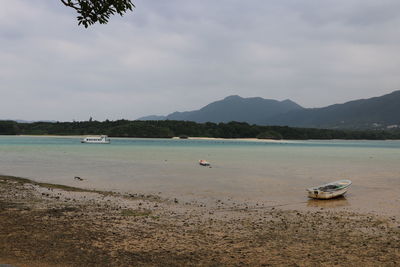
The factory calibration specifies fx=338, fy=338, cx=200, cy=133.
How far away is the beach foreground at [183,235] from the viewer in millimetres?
8992

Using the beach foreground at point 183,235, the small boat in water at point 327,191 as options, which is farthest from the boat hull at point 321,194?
the beach foreground at point 183,235

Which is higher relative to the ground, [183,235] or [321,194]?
[183,235]

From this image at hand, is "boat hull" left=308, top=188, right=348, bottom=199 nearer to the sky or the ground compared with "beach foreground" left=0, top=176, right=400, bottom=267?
nearer to the ground

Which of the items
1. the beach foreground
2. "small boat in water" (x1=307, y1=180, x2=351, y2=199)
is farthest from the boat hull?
the beach foreground

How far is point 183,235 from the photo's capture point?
1152 centimetres

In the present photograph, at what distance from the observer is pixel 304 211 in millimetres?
A: 17688

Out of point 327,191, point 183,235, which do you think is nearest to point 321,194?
point 327,191

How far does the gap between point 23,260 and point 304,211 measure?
13614 millimetres

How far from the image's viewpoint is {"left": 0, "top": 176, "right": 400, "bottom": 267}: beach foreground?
8.99m

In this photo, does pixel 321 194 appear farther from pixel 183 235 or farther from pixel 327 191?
pixel 183 235

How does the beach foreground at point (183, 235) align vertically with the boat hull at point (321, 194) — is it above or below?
above

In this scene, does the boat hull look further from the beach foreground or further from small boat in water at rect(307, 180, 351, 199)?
the beach foreground

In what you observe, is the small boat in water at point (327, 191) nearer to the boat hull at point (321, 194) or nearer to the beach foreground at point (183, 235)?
the boat hull at point (321, 194)

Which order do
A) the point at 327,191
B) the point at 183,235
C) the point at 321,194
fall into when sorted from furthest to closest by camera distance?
the point at 327,191 → the point at 321,194 → the point at 183,235
